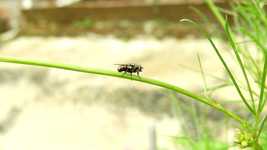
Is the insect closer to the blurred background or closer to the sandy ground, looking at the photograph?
the blurred background

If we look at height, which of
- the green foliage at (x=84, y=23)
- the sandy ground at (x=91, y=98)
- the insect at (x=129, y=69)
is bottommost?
the insect at (x=129, y=69)

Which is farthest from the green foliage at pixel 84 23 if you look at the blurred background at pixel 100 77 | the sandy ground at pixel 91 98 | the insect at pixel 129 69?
the insect at pixel 129 69

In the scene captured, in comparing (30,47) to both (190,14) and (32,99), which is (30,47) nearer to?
(32,99)

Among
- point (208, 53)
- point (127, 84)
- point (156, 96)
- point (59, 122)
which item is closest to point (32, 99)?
point (59, 122)

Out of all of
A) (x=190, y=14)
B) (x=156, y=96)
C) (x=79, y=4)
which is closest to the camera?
(x=156, y=96)

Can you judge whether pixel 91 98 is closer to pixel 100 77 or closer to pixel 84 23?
pixel 100 77

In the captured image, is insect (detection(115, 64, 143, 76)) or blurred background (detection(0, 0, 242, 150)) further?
blurred background (detection(0, 0, 242, 150))

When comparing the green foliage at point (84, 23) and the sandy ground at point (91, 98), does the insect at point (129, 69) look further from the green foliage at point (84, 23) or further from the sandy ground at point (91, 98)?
the green foliage at point (84, 23)

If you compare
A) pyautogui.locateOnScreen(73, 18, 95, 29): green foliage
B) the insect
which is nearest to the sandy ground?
pyautogui.locateOnScreen(73, 18, 95, 29): green foliage

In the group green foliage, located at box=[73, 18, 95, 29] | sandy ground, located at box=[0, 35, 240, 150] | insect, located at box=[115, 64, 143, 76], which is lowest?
insect, located at box=[115, 64, 143, 76]
